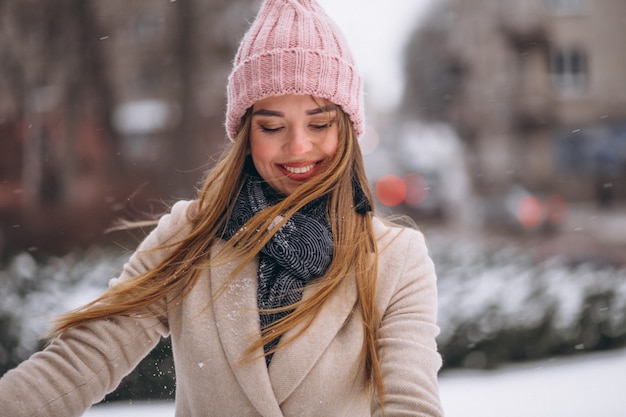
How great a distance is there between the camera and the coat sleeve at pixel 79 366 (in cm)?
148

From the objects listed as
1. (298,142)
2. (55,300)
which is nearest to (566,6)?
(55,300)

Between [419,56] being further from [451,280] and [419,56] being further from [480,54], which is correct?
[451,280]

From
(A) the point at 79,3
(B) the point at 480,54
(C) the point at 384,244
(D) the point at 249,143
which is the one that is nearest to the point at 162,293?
(D) the point at 249,143

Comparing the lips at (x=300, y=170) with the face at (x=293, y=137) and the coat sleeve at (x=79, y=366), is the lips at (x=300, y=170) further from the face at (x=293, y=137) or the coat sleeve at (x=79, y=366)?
the coat sleeve at (x=79, y=366)

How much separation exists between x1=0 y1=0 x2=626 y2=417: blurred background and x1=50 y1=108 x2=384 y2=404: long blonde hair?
438 millimetres

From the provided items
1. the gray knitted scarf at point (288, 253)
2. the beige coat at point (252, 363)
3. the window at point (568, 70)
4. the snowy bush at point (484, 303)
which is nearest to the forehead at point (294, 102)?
the gray knitted scarf at point (288, 253)

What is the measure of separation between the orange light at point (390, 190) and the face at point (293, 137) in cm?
936

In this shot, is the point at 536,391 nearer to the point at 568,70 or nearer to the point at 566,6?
the point at 568,70

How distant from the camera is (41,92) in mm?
8172

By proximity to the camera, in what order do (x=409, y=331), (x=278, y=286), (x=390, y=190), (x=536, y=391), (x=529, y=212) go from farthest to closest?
(x=390, y=190)
(x=529, y=212)
(x=536, y=391)
(x=278, y=286)
(x=409, y=331)

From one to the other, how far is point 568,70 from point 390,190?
1451 cm

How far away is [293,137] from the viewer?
1.64m

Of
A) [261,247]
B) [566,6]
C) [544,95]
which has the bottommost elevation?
[544,95]

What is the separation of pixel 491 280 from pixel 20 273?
172 inches
